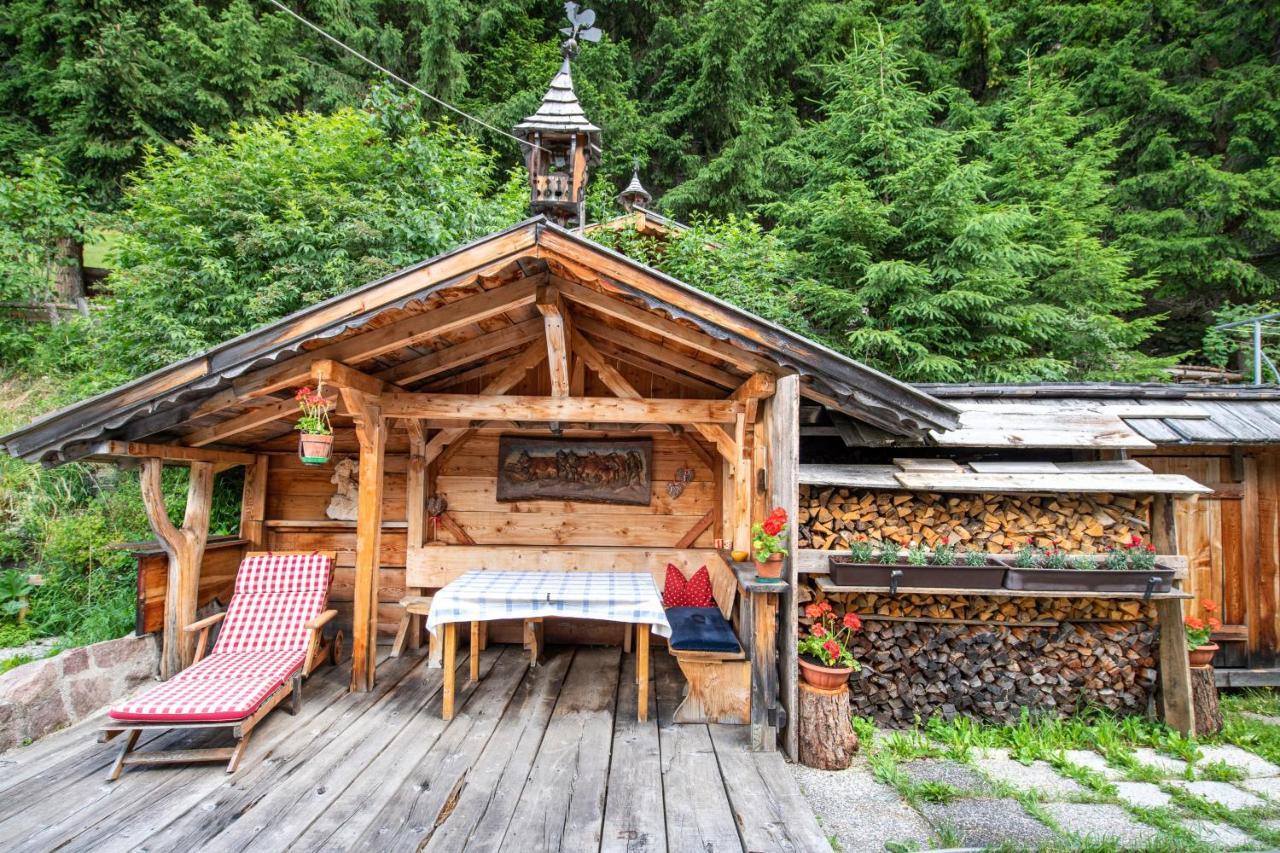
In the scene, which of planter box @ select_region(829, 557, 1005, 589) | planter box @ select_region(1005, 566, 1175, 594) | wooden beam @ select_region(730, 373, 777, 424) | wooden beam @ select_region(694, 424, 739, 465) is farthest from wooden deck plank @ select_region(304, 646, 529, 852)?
planter box @ select_region(1005, 566, 1175, 594)

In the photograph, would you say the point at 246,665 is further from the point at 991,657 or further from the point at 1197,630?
the point at 1197,630

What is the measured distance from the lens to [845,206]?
277 inches

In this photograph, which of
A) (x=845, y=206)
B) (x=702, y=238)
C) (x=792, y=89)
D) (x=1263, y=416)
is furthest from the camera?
(x=792, y=89)

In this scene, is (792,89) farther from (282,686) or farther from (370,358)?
(282,686)

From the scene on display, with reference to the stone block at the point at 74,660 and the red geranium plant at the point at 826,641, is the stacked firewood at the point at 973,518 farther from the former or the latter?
the stone block at the point at 74,660

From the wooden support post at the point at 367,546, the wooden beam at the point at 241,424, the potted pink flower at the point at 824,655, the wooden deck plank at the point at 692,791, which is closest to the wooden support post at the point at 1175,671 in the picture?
the potted pink flower at the point at 824,655

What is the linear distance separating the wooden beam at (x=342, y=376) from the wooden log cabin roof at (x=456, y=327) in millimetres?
64

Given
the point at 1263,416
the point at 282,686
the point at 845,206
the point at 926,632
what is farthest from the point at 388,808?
the point at 845,206

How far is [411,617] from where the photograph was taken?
5.16m

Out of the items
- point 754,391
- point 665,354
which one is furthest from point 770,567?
point 665,354

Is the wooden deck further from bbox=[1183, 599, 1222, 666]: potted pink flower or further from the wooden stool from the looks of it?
bbox=[1183, 599, 1222, 666]: potted pink flower

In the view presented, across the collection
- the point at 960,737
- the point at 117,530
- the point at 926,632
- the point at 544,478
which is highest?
the point at 544,478

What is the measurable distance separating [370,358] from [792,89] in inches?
449

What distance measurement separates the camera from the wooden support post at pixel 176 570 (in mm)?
3986
